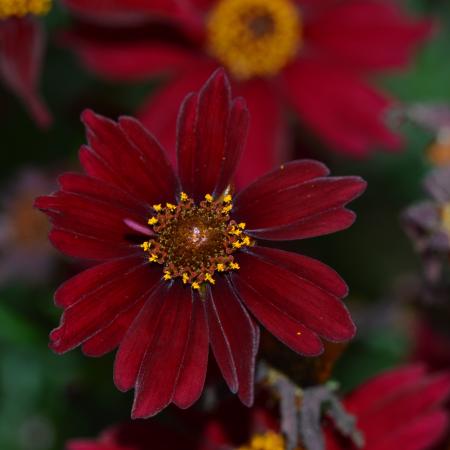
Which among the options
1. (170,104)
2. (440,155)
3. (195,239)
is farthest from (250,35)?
(195,239)

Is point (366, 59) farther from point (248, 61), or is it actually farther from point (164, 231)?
point (164, 231)

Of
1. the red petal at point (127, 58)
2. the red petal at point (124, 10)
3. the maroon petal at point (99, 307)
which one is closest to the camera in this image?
the maroon petal at point (99, 307)

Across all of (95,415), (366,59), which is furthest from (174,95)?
(95,415)

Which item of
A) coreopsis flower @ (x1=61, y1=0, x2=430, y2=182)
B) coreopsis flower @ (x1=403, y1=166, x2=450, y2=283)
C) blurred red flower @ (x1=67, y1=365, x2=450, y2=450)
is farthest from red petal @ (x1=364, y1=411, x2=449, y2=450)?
coreopsis flower @ (x1=61, y1=0, x2=430, y2=182)

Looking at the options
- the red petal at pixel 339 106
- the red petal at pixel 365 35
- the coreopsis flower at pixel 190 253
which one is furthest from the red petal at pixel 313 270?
the red petal at pixel 365 35

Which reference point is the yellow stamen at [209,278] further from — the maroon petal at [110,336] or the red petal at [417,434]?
the red petal at [417,434]

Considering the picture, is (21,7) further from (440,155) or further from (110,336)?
(440,155)
